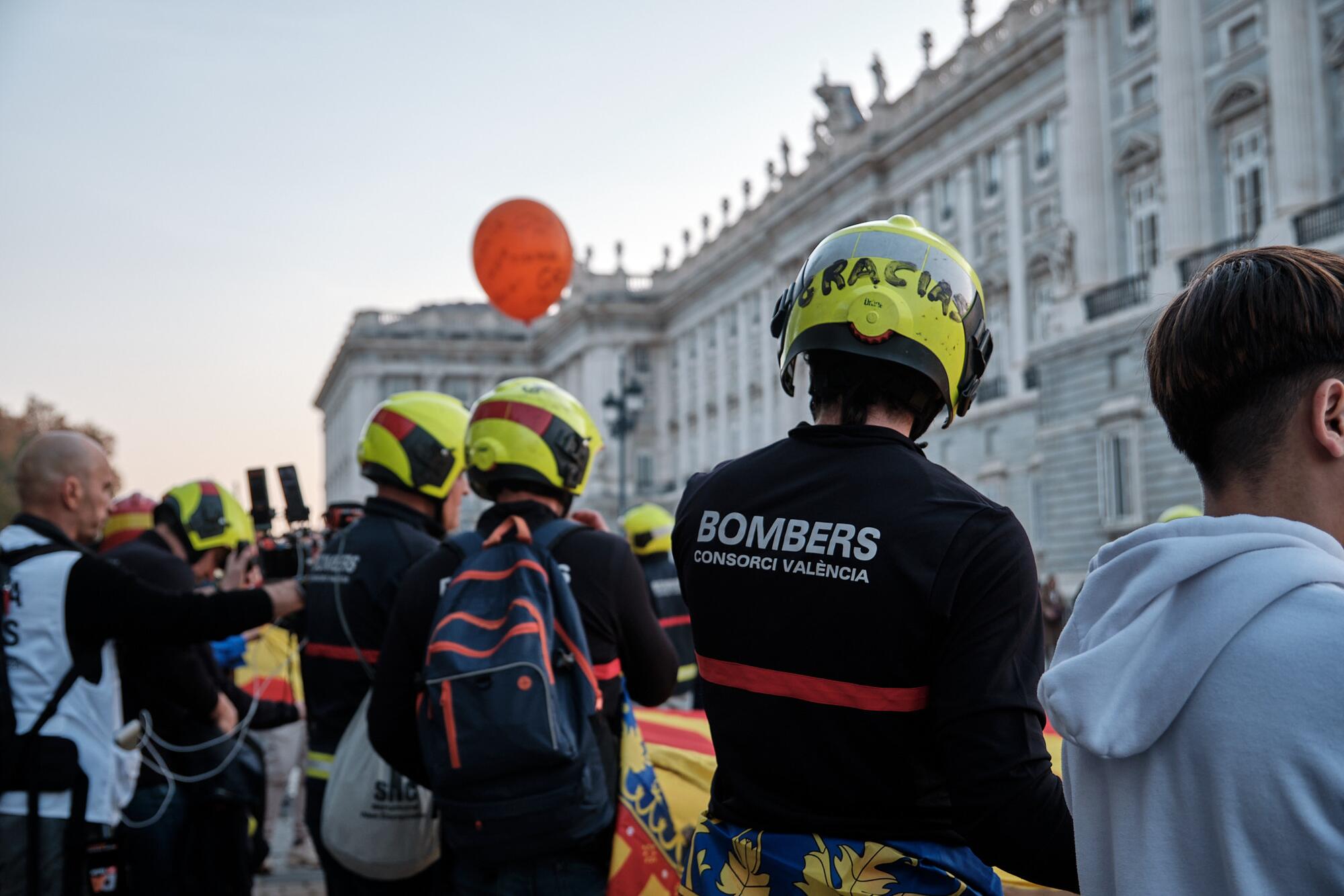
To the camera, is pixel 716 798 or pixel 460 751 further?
pixel 460 751

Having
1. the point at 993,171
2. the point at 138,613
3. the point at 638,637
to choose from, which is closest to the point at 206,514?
the point at 138,613

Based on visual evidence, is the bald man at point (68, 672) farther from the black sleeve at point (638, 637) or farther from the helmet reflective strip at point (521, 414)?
the black sleeve at point (638, 637)

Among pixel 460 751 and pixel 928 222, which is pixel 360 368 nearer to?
pixel 928 222

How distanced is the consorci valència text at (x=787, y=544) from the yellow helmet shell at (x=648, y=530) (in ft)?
22.6

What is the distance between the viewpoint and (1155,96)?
27.7m

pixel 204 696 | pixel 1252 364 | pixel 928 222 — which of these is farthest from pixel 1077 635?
pixel 928 222

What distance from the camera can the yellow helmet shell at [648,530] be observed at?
945cm

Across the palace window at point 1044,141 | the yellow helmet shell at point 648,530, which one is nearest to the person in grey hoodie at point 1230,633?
the yellow helmet shell at point 648,530

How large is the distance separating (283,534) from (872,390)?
9.54 ft

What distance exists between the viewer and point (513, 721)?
3.00 metres

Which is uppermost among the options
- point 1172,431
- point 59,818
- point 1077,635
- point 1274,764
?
point 1172,431

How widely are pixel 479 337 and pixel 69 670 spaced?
275 ft

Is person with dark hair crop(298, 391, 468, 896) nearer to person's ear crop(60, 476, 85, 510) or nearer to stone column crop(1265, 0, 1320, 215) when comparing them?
person's ear crop(60, 476, 85, 510)

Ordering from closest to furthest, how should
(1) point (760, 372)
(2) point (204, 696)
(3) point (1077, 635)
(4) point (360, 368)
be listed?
(3) point (1077, 635)
(2) point (204, 696)
(1) point (760, 372)
(4) point (360, 368)
